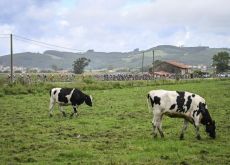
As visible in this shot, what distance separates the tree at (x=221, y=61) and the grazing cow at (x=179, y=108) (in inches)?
4616

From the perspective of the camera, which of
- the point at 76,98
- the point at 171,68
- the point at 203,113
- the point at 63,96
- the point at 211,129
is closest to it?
the point at 211,129

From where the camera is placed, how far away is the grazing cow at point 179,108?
1669 cm

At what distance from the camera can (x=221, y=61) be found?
134 meters

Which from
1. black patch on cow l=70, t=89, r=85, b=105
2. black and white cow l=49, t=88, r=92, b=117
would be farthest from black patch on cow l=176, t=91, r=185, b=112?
black patch on cow l=70, t=89, r=85, b=105

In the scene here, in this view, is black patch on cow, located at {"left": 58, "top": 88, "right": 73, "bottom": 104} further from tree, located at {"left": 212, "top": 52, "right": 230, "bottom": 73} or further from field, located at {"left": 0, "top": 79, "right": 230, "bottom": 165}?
tree, located at {"left": 212, "top": 52, "right": 230, "bottom": 73}

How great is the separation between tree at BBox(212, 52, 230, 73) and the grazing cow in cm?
11726

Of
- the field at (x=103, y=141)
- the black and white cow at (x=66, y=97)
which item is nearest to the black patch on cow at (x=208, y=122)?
the field at (x=103, y=141)

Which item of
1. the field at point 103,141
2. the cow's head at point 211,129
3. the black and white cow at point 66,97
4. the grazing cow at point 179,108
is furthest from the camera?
the black and white cow at point 66,97

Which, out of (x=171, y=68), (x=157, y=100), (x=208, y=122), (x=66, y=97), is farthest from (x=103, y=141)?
(x=171, y=68)

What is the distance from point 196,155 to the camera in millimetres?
13641

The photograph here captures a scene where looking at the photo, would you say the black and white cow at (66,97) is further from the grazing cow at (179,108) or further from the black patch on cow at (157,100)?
the black patch on cow at (157,100)

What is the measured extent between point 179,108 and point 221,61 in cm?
12201

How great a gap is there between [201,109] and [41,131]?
25.1 feet

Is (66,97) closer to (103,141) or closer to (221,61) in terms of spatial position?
(103,141)
